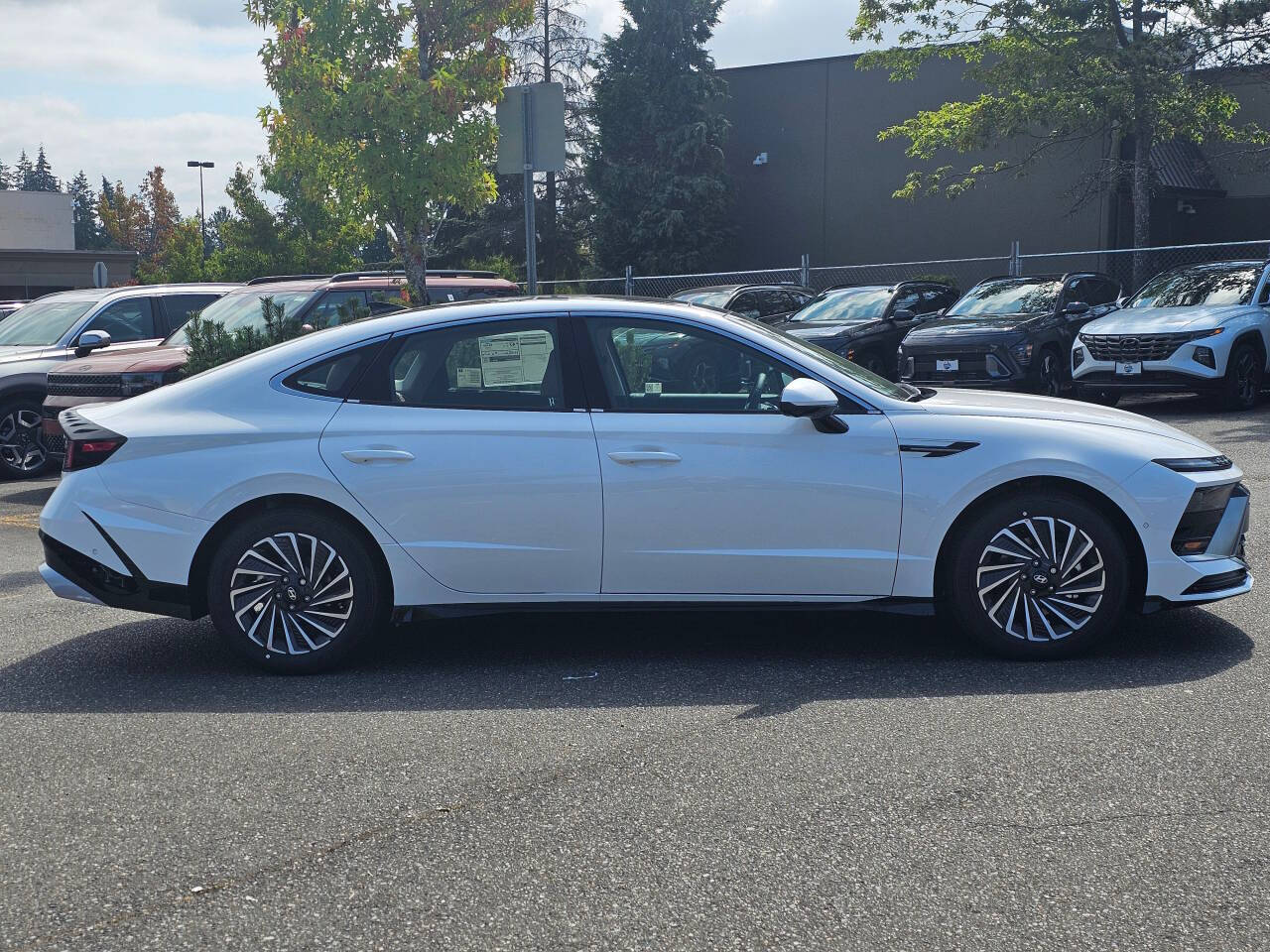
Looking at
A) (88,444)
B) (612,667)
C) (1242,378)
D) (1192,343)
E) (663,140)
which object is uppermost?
(663,140)

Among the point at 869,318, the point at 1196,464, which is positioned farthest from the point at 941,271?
the point at 1196,464

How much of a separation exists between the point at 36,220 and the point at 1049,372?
6256 cm

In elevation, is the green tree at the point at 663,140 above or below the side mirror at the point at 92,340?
above

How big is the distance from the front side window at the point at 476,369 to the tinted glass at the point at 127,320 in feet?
30.3

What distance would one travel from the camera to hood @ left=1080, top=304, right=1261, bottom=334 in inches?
591

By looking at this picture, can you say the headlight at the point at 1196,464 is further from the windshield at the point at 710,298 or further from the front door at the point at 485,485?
the windshield at the point at 710,298

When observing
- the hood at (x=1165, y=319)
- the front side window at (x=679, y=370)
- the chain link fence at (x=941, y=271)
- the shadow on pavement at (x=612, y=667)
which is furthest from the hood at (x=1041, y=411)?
the chain link fence at (x=941, y=271)

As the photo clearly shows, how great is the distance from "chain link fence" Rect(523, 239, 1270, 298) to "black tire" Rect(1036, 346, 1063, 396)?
16.0 feet

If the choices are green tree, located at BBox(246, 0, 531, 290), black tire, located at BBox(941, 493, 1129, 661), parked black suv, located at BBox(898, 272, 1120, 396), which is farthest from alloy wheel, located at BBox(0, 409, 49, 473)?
black tire, located at BBox(941, 493, 1129, 661)

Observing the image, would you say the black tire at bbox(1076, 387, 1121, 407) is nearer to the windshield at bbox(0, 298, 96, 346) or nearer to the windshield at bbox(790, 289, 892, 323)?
the windshield at bbox(790, 289, 892, 323)

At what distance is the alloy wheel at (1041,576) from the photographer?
5496mm

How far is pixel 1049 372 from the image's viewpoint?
53.8ft

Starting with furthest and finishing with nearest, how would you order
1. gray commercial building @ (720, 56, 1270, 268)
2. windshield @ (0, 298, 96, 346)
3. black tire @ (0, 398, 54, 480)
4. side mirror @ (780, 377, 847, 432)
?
gray commercial building @ (720, 56, 1270, 268), windshield @ (0, 298, 96, 346), black tire @ (0, 398, 54, 480), side mirror @ (780, 377, 847, 432)

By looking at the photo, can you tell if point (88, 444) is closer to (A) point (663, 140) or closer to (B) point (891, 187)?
(B) point (891, 187)
